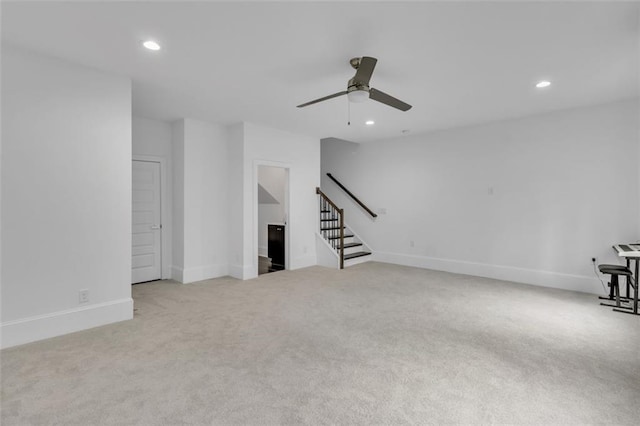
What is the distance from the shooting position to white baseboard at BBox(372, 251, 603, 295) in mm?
4609

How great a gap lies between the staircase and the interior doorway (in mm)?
836

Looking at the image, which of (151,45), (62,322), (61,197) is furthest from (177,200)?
(151,45)

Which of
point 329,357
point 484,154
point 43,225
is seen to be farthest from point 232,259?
point 484,154

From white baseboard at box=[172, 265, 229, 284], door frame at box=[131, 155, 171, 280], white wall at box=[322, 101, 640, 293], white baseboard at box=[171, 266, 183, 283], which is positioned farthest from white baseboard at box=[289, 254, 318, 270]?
door frame at box=[131, 155, 171, 280]

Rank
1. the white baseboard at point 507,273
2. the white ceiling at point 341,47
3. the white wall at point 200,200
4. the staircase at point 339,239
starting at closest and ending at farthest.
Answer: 1. the white ceiling at point 341,47
2. the white baseboard at point 507,273
3. the white wall at point 200,200
4. the staircase at point 339,239

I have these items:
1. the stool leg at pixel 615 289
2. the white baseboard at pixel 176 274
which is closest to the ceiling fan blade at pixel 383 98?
the stool leg at pixel 615 289

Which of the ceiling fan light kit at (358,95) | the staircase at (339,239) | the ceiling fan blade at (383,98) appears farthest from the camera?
the staircase at (339,239)

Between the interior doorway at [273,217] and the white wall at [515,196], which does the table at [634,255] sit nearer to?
the white wall at [515,196]

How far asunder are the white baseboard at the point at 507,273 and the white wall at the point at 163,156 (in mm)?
4349

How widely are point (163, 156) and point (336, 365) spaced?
4.44 meters

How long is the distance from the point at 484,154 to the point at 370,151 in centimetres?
245

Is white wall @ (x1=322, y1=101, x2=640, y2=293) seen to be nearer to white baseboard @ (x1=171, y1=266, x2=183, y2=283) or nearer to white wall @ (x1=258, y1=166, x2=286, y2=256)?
white wall @ (x1=258, y1=166, x2=286, y2=256)

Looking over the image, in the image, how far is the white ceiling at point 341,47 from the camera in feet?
7.55

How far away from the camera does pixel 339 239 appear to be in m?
6.79
